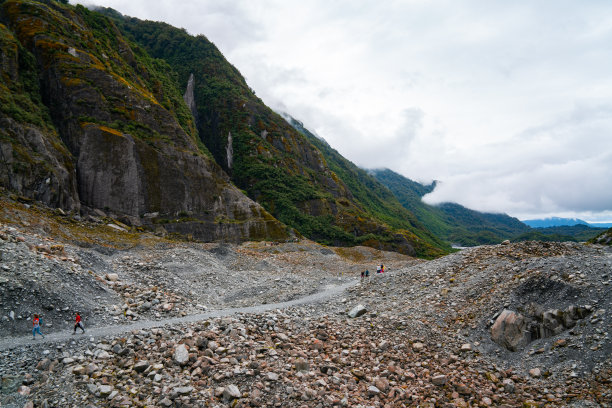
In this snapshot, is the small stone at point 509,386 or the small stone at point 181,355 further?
the small stone at point 181,355

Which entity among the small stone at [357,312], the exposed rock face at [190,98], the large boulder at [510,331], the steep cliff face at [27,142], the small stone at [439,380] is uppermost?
the exposed rock face at [190,98]

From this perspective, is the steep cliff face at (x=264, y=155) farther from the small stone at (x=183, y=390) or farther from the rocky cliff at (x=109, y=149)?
the small stone at (x=183, y=390)

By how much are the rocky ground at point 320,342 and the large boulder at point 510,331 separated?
0.37 feet

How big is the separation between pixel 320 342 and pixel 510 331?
7.69 metres

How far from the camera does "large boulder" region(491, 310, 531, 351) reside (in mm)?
11805

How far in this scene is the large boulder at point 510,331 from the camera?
38.7 ft

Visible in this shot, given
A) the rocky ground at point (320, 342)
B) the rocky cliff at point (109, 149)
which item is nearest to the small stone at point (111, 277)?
the rocky ground at point (320, 342)

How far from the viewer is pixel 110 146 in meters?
51.2

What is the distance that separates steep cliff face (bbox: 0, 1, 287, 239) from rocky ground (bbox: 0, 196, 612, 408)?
32058 millimetres

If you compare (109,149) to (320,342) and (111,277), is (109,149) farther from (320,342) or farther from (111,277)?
(320,342)

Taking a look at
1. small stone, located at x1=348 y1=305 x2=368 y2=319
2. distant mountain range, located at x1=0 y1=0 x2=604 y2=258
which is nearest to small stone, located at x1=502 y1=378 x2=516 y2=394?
small stone, located at x1=348 y1=305 x2=368 y2=319

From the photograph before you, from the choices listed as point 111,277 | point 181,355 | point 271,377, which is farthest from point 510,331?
point 111,277

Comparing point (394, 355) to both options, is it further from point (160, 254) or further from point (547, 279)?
point (160, 254)

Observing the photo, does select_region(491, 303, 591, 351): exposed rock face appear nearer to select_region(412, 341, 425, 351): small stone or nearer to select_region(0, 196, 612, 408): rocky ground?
select_region(0, 196, 612, 408): rocky ground
